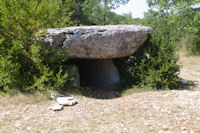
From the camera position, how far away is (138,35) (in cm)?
642

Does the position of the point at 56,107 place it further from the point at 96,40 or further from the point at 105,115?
the point at 96,40

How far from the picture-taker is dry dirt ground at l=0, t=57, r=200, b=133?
340 cm

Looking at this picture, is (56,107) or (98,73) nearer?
(56,107)

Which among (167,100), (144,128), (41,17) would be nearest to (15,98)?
(41,17)

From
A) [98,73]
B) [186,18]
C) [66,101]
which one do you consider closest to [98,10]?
[186,18]

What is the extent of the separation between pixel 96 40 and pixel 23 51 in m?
2.28

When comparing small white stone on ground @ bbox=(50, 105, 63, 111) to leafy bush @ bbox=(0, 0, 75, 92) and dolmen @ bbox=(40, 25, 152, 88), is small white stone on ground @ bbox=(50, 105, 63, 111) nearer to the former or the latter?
leafy bush @ bbox=(0, 0, 75, 92)

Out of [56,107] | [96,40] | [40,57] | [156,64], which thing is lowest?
[56,107]

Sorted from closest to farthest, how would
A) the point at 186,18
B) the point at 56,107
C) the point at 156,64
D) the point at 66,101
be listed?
the point at 56,107 → the point at 66,101 → the point at 156,64 → the point at 186,18

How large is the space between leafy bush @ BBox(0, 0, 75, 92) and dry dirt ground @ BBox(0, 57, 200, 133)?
54 centimetres

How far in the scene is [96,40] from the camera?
6074mm

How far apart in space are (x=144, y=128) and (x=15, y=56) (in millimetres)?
4030

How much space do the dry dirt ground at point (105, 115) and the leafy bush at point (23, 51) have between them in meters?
0.54

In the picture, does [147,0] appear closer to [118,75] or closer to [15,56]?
[118,75]
